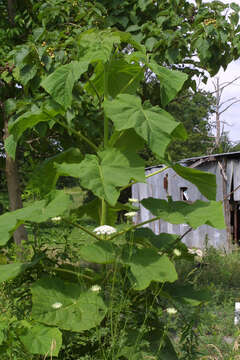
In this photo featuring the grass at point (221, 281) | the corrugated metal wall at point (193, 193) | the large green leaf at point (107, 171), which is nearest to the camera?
the large green leaf at point (107, 171)

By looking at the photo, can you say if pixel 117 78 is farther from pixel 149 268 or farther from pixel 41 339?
pixel 41 339

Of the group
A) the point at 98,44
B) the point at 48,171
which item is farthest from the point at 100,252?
the point at 98,44

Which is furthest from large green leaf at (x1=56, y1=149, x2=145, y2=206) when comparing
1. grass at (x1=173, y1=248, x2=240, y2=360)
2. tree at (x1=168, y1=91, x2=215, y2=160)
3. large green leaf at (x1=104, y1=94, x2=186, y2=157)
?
tree at (x1=168, y1=91, x2=215, y2=160)

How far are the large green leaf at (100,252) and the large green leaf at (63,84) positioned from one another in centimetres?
77

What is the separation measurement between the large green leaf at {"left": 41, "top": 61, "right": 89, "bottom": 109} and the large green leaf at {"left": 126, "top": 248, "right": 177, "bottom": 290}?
907 mm

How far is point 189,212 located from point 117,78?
95 centimetres

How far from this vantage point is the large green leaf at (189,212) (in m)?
2.24

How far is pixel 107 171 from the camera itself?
2174 mm

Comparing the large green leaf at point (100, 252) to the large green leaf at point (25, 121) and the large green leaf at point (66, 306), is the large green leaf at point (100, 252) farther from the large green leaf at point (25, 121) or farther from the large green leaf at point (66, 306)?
the large green leaf at point (25, 121)

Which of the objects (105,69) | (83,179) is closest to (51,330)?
(83,179)

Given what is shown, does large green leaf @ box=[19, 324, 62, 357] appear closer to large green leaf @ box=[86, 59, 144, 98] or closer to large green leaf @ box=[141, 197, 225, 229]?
large green leaf @ box=[141, 197, 225, 229]

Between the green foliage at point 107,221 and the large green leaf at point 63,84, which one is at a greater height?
the large green leaf at point 63,84

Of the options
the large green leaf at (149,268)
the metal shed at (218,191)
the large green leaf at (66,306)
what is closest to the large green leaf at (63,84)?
the large green leaf at (149,268)

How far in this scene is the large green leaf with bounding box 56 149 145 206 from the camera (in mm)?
2070
